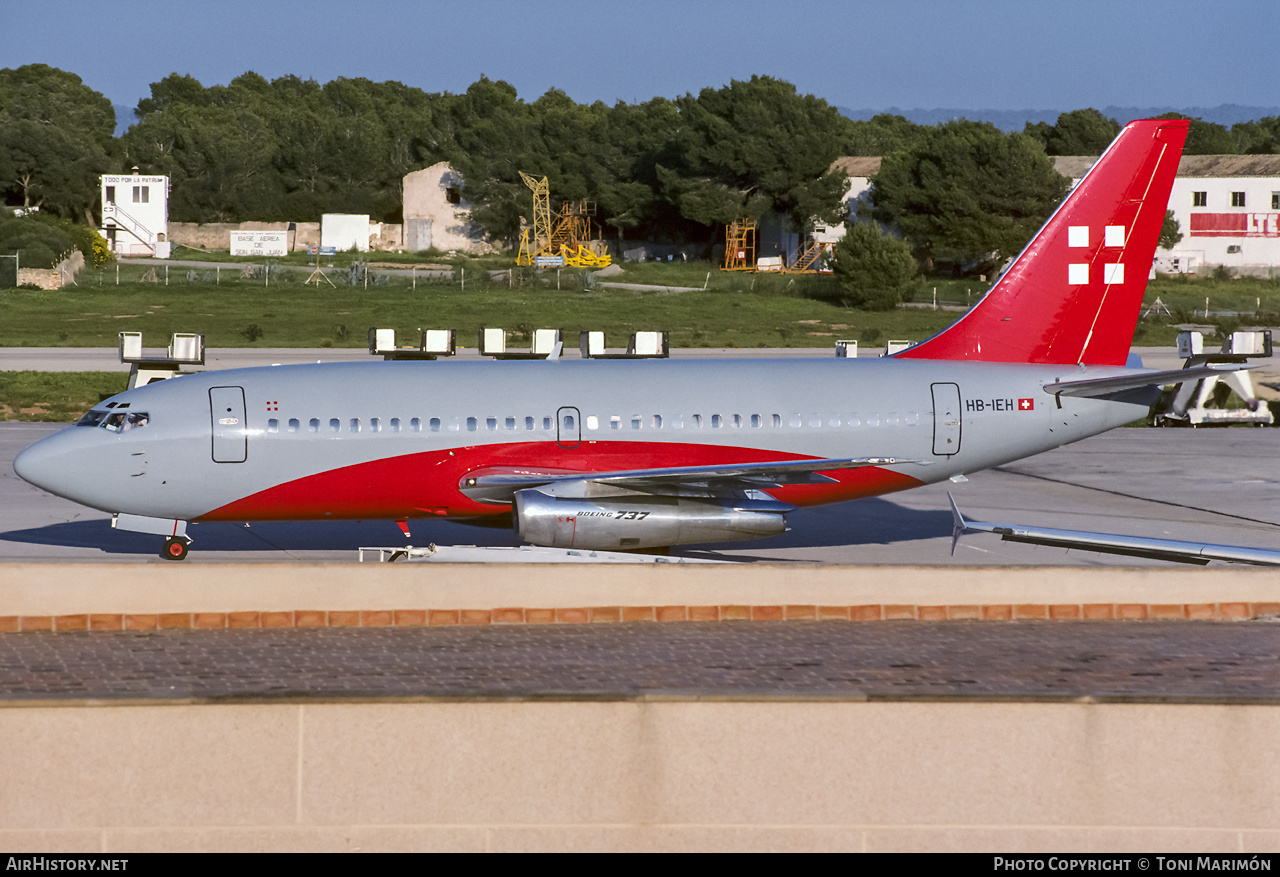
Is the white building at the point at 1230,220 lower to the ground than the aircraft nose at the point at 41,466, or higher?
higher

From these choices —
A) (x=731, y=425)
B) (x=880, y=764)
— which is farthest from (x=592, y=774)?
(x=731, y=425)

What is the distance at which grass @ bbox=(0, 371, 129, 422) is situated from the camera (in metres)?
47.5

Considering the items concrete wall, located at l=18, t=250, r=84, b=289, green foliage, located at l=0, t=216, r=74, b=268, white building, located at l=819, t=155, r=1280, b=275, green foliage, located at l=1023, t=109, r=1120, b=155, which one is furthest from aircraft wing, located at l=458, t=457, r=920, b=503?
green foliage, located at l=1023, t=109, r=1120, b=155

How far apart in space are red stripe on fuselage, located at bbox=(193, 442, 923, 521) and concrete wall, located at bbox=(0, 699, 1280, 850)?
1247cm

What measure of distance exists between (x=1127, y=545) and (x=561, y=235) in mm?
117784

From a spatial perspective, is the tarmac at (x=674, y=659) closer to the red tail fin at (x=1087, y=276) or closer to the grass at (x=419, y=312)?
the red tail fin at (x=1087, y=276)

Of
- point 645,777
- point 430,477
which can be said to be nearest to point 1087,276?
point 430,477

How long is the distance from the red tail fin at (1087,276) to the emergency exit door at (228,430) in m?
12.2

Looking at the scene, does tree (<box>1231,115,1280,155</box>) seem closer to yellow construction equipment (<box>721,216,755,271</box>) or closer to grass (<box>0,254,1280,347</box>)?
grass (<box>0,254,1280,347</box>)

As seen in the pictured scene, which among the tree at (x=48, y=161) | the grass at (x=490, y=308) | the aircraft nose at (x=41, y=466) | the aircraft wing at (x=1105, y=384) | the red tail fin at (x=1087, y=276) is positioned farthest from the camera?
the tree at (x=48, y=161)

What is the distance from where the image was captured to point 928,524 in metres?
29.7

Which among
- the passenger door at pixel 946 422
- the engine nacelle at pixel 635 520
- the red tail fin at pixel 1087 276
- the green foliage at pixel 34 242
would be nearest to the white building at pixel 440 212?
the green foliage at pixel 34 242

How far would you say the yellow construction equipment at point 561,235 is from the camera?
125m

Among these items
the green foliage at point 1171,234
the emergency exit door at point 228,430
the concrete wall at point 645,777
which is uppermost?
the green foliage at point 1171,234
